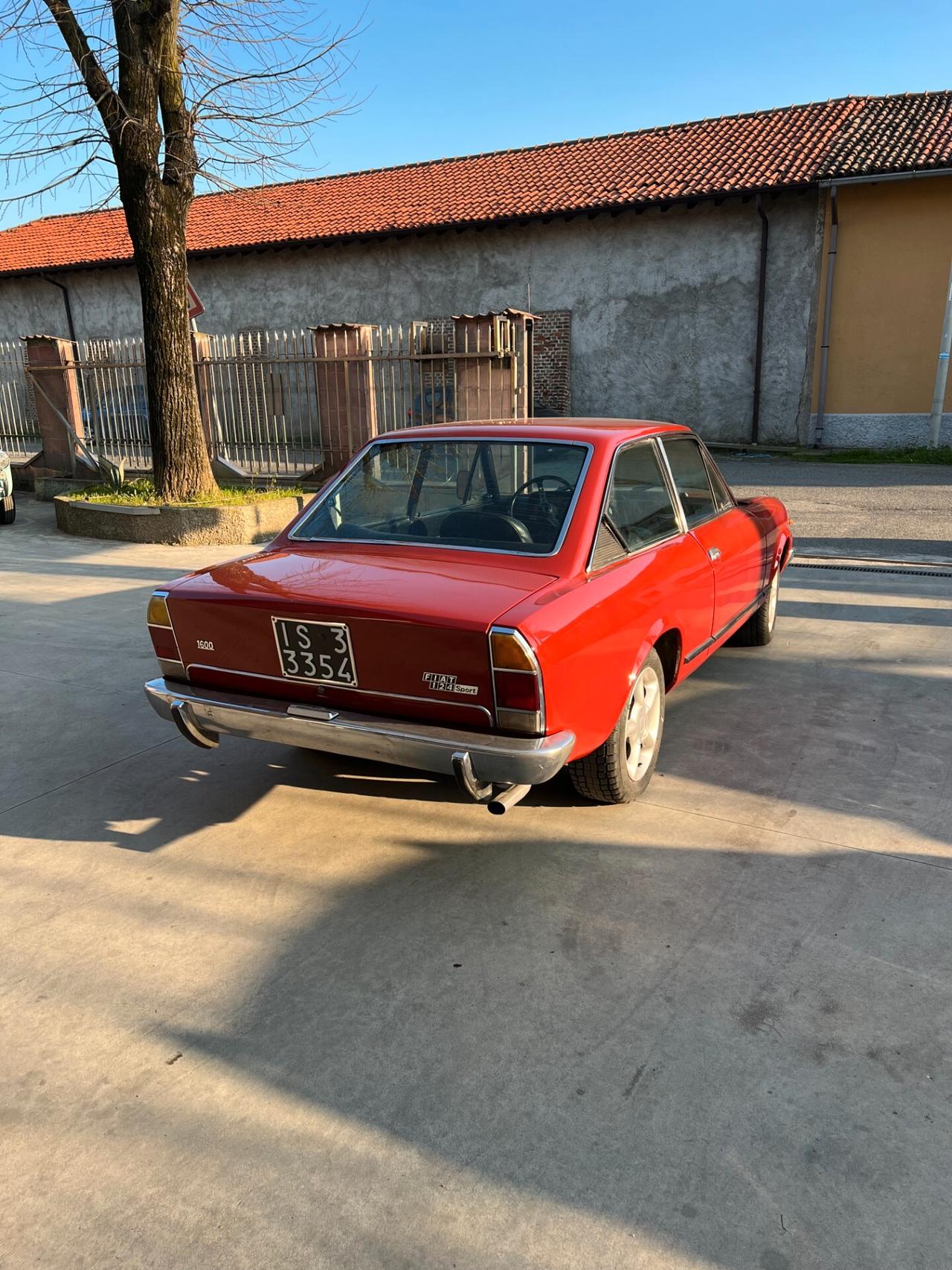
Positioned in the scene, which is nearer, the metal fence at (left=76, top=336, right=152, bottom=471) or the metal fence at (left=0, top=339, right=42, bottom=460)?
the metal fence at (left=76, top=336, right=152, bottom=471)

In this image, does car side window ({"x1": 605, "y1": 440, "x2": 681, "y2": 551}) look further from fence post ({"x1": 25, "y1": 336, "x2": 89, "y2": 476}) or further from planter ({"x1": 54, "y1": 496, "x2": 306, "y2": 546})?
fence post ({"x1": 25, "y1": 336, "x2": 89, "y2": 476})

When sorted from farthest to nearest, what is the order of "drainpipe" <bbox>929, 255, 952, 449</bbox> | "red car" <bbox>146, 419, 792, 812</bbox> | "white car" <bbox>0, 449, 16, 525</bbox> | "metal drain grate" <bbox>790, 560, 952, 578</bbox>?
"drainpipe" <bbox>929, 255, 952, 449</bbox> < "white car" <bbox>0, 449, 16, 525</bbox> < "metal drain grate" <bbox>790, 560, 952, 578</bbox> < "red car" <bbox>146, 419, 792, 812</bbox>

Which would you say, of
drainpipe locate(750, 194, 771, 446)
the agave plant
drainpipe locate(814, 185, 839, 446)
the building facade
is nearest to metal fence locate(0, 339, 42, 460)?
the agave plant

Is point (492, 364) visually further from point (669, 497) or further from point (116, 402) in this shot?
point (669, 497)

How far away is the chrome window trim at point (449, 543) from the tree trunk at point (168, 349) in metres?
6.71

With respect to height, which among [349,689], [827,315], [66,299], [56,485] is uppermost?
[66,299]

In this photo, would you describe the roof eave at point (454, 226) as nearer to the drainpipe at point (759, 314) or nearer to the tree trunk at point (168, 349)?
the drainpipe at point (759, 314)

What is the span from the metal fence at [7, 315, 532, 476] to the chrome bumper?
28.8 ft

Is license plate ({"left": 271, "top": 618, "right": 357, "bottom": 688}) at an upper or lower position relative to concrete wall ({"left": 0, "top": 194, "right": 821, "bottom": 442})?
lower

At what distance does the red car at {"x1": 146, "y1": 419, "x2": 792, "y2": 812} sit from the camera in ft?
9.48

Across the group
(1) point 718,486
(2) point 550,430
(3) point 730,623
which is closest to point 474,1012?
(2) point 550,430

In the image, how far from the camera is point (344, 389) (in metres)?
12.8

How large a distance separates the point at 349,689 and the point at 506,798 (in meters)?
0.65

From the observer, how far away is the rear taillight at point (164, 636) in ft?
11.4
